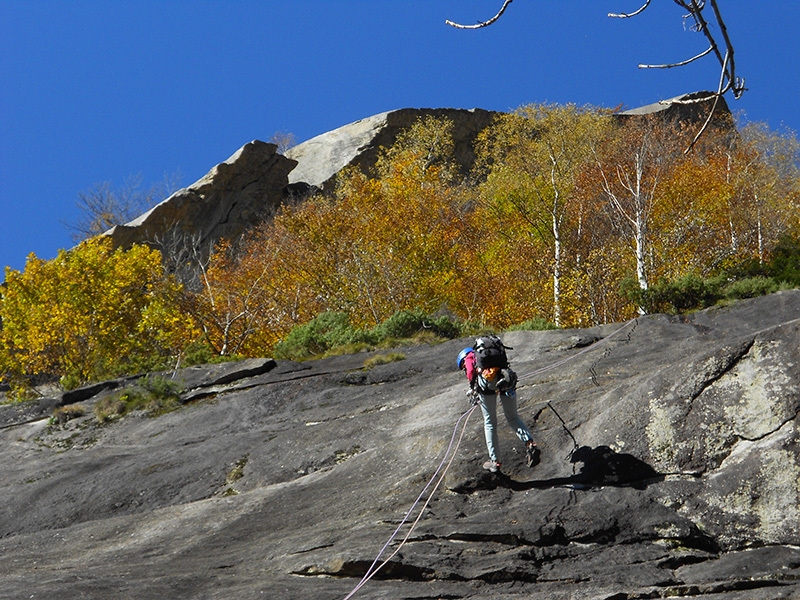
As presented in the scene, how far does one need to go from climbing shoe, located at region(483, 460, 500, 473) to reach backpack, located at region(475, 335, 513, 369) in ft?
3.78

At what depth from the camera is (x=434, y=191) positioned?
45.3m

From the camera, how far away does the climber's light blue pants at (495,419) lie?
996cm

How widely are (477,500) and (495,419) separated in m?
1.01

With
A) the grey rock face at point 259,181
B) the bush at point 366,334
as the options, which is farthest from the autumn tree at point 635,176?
the grey rock face at point 259,181

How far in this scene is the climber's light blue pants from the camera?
9961mm

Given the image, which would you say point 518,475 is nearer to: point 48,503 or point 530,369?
point 530,369

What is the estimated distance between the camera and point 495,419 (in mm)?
10109

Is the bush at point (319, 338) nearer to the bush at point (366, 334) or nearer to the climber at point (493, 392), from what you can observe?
the bush at point (366, 334)

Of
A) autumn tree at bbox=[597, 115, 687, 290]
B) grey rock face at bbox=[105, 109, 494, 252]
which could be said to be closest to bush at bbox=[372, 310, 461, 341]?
autumn tree at bbox=[597, 115, 687, 290]

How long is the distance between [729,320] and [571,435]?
7527 mm

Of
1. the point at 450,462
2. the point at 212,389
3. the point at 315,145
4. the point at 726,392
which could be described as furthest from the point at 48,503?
the point at 315,145

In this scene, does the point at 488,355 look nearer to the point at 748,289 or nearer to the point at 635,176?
the point at 748,289

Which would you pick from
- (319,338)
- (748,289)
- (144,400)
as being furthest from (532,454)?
(319,338)

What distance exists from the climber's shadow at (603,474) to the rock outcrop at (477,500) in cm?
2
